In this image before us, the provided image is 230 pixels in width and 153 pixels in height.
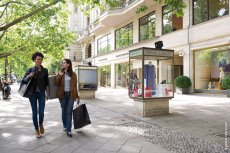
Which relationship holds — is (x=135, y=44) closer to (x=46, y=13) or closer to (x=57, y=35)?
(x=57, y=35)

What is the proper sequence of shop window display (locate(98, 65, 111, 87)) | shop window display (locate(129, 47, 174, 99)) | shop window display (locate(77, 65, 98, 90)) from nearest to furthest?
shop window display (locate(129, 47, 174, 99)) < shop window display (locate(77, 65, 98, 90)) < shop window display (locate(98, 65, 111, 87))

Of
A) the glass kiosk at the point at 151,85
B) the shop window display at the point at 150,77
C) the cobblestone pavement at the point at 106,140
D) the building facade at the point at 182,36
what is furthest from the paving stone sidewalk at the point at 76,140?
the building facade at the point at 182,36

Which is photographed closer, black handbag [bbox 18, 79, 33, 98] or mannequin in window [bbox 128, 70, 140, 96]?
black handbag [bbox 18, 79, 33, 98]

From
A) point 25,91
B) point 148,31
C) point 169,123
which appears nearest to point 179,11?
point 169,123

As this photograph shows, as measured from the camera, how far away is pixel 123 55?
96.4 ft

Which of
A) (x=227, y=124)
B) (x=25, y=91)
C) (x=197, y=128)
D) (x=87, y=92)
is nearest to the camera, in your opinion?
(x=25, y=91)

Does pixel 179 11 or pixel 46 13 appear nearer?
pixel 179 11

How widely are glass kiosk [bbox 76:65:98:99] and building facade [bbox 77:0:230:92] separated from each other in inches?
163

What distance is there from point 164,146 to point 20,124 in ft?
14.1

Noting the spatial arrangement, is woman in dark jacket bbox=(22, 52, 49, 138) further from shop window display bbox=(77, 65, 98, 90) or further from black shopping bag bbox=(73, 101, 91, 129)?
shop window display bbox=(77, 65, 98, 90)

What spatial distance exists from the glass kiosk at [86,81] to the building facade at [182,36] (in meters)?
4.14

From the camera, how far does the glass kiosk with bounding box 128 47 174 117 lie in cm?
907

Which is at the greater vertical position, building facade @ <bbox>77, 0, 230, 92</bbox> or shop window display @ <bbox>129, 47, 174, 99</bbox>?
building facade @ <bbox>77, 0, 230, 92</bbox>

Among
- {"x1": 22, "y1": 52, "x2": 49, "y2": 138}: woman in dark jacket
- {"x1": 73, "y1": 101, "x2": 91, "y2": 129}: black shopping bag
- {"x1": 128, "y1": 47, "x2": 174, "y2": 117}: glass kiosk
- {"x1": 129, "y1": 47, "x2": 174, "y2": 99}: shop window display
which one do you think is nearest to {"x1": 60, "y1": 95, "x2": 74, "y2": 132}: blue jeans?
{"x1": 73, "y1": 101, "x2": 91, "y2": 129}: black shopping bag
